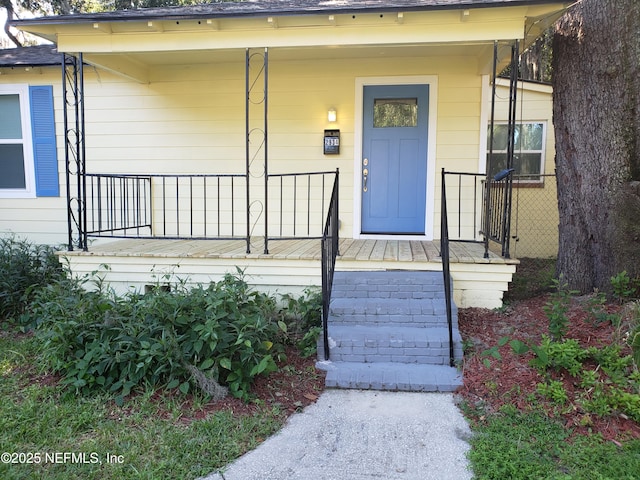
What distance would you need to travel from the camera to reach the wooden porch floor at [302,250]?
13.7ft

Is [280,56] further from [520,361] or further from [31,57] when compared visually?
[520,361]

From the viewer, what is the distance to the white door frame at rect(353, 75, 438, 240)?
5.25 meters

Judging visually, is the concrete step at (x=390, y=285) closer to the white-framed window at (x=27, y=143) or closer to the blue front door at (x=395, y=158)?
the blue front door at (x=395, y=158)

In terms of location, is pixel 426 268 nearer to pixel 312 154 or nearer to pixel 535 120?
pixel 312 154

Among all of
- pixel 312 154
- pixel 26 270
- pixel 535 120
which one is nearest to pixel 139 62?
pixel 312 154

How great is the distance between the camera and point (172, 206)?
5855 mm

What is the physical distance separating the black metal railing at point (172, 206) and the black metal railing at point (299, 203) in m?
0.42

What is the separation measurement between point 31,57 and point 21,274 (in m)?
3.09

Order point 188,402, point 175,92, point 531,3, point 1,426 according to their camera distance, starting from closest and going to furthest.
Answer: point 1,426 < point 188,402 < point 531,3 < point 175,92

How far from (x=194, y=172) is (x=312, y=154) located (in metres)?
1.57

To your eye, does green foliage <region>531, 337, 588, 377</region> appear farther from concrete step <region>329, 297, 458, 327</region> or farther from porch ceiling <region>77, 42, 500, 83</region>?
porch ceiling <region>77, 42, 500, 83</region>

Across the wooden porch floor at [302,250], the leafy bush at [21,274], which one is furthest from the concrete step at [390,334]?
the leafy bush at [21,274]

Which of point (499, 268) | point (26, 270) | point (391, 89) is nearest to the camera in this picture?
point (499, 268)

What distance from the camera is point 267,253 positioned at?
14.1 feet
